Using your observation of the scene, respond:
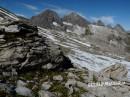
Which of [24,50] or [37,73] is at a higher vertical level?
[24,50]

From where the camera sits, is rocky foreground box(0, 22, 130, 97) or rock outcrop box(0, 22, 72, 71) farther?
rock outcrop box(0, 22, 72, 71)

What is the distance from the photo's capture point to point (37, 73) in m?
42.2

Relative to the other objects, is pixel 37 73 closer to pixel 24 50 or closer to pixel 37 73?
pixel 37 73

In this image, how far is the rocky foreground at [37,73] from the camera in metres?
36.3

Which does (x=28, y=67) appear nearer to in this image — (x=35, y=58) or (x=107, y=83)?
(x=35, y=58)

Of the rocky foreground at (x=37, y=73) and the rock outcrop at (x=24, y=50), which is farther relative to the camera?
the rock outcrop at (x=24, y=50)

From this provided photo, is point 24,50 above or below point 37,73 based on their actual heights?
above

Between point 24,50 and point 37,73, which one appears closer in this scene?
point 37,73

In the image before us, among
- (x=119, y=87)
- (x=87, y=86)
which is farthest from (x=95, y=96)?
(x=119, y=87)

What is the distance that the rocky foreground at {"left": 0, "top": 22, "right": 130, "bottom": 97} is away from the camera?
119 feet

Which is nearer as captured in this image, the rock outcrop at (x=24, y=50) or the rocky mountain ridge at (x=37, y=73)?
the rocky mountain ridge at (x=37, y=73)

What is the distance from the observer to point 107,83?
4391 centimetres

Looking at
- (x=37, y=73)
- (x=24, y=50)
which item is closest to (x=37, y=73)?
(x=37, y=73)

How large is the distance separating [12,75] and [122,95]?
16.3m
